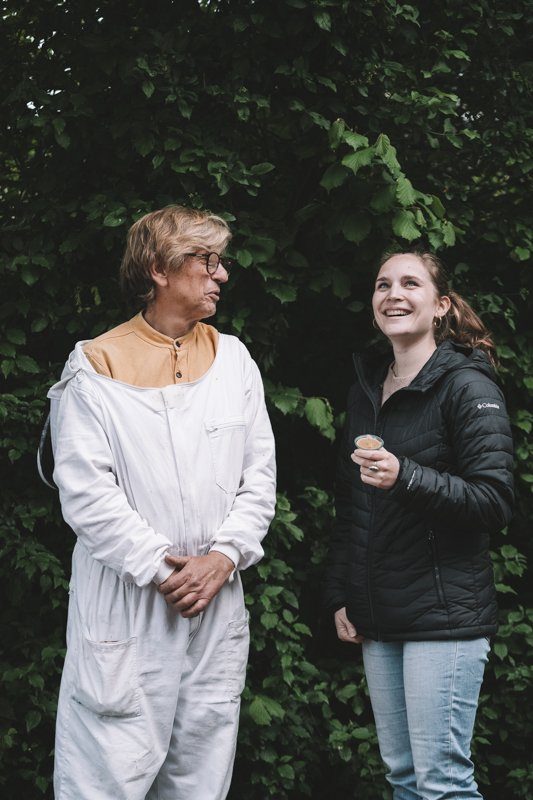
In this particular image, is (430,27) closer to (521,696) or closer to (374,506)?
(374,506)

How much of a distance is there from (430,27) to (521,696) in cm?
294

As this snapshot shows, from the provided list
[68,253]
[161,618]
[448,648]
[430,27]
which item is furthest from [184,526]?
[430,27]

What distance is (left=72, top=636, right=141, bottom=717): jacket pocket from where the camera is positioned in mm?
2396

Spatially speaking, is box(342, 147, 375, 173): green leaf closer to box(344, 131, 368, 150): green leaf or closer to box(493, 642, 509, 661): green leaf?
box(344, 131, 368, 150): green leaf

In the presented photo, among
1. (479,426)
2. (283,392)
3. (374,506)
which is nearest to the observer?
(479,426)

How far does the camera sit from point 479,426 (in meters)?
2.39

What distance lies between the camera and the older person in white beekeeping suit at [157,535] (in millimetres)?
2416

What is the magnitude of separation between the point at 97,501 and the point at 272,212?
162cm

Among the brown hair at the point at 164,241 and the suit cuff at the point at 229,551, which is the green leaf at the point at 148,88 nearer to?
the brown hair at the point at 164,241

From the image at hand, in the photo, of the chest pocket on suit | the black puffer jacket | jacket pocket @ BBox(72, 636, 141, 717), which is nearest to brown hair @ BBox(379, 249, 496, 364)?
the black puffer jacket

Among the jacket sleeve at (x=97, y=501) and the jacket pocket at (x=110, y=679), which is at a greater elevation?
the jacket sleeve at (x=97, y=501)

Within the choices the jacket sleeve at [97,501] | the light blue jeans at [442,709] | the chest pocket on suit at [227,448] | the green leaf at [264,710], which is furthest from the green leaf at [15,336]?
the light blue jeans at [442,709]

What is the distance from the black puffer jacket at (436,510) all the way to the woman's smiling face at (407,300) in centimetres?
11

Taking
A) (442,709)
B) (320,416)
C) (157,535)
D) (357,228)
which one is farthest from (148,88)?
(442,709)
